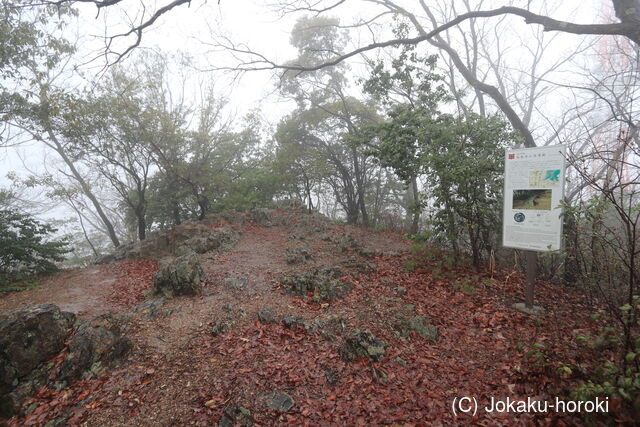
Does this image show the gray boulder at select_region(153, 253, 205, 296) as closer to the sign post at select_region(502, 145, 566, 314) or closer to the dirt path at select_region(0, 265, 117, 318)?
the dirt path at select_region(0, 265, 117, 318)

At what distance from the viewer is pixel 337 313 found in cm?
427

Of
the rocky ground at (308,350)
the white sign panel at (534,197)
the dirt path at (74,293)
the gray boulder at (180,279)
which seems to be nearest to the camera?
the rocky ground at (308,350)

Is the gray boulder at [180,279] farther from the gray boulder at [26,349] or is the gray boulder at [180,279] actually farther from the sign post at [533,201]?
the sign post at [533,201]

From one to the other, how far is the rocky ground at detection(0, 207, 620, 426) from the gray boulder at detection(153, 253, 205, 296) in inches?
1.0

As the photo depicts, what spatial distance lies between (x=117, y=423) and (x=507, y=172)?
571cm

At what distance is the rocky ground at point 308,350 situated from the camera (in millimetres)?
2701

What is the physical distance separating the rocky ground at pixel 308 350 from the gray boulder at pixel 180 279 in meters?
0.03

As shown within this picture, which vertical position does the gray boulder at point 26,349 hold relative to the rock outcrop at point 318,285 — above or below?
below

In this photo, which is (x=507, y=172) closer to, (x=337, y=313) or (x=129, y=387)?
(x=337, y=313)

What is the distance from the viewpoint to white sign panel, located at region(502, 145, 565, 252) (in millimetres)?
3473

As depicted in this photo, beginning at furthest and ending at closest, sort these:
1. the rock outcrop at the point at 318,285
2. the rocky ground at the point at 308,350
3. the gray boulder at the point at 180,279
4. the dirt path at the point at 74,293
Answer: the dirt path at the point at 74,293 → the gray boulder at the point at 180,279 → the rock outcrop at the point at 318,285 → the rocky ground at the point at 308,350

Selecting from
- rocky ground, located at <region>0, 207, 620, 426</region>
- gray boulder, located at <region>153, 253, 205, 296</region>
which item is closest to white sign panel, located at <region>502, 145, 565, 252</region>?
rocky ground, located at <region>0, 207, 620, 426</region>

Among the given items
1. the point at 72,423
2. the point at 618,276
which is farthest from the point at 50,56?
the point at 618,276

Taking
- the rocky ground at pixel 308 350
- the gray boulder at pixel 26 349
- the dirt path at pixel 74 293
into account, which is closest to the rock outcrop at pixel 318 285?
the rocky ground at pixel 308 350
